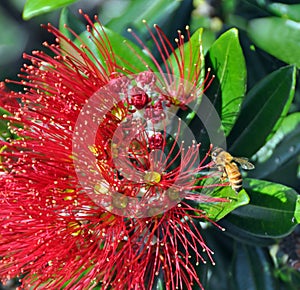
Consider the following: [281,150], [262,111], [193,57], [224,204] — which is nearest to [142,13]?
[193,57]

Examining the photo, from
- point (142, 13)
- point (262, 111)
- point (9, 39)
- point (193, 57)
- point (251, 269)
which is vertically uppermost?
point (9, 39)

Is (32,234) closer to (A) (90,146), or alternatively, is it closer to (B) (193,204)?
(A) (90,146)

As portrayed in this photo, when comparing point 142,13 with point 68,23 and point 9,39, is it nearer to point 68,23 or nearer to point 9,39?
point 68,23

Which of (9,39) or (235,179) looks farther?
(9,39)

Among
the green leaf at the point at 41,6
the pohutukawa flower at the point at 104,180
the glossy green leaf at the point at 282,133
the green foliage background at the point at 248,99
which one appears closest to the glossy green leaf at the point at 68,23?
the green foliage background at the point at 248,99

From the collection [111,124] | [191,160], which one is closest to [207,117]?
[191,160]

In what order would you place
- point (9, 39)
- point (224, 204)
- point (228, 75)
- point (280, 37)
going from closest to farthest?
point (224, 204) → point (228, 75) → point (280, 37) → point (9, 39)

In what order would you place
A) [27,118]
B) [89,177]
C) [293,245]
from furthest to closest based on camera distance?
[293,245] → [27,118] → [89,177]
